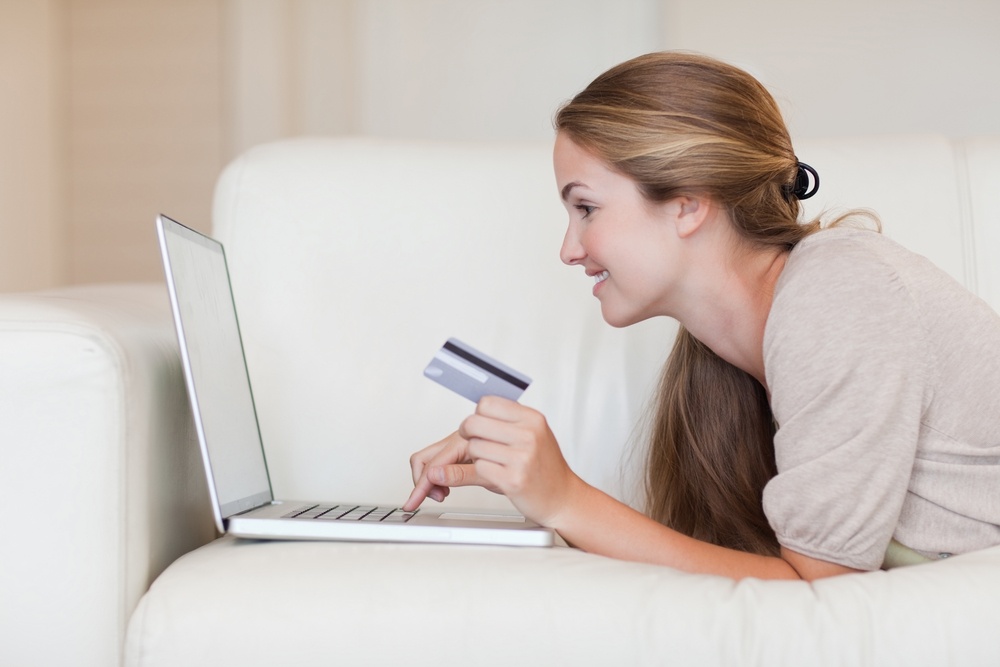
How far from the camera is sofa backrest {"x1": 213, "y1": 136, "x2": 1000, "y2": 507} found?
134 centimetres

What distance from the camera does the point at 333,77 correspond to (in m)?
2.71

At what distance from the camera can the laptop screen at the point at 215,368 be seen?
2.98 feet

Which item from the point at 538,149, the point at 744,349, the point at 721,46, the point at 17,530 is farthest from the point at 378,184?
the point at 721,46

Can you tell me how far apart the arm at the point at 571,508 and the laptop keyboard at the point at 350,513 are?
129 mm

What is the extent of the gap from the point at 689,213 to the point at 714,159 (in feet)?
0.21

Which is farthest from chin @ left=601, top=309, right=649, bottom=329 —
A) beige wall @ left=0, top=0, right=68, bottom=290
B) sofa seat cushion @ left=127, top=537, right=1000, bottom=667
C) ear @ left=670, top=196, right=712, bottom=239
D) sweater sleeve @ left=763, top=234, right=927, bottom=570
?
beige wall @ left=0, top=0, right=68, bottom=290

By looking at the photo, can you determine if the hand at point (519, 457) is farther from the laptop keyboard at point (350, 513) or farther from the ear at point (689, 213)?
the ear at point (689, 213)

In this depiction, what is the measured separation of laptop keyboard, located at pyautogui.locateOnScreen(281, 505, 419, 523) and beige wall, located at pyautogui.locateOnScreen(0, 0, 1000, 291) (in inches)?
65.2

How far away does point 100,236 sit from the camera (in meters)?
3.25

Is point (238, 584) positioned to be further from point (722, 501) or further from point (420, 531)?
point (722, 501)

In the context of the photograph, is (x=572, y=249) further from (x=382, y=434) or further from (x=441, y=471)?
(x=382, y=434)

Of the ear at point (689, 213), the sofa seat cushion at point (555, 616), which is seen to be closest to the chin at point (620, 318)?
the ear at point (689, 213)

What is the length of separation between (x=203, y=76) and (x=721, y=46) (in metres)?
1.77

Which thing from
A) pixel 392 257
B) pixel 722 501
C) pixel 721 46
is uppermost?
pixel 721 46
